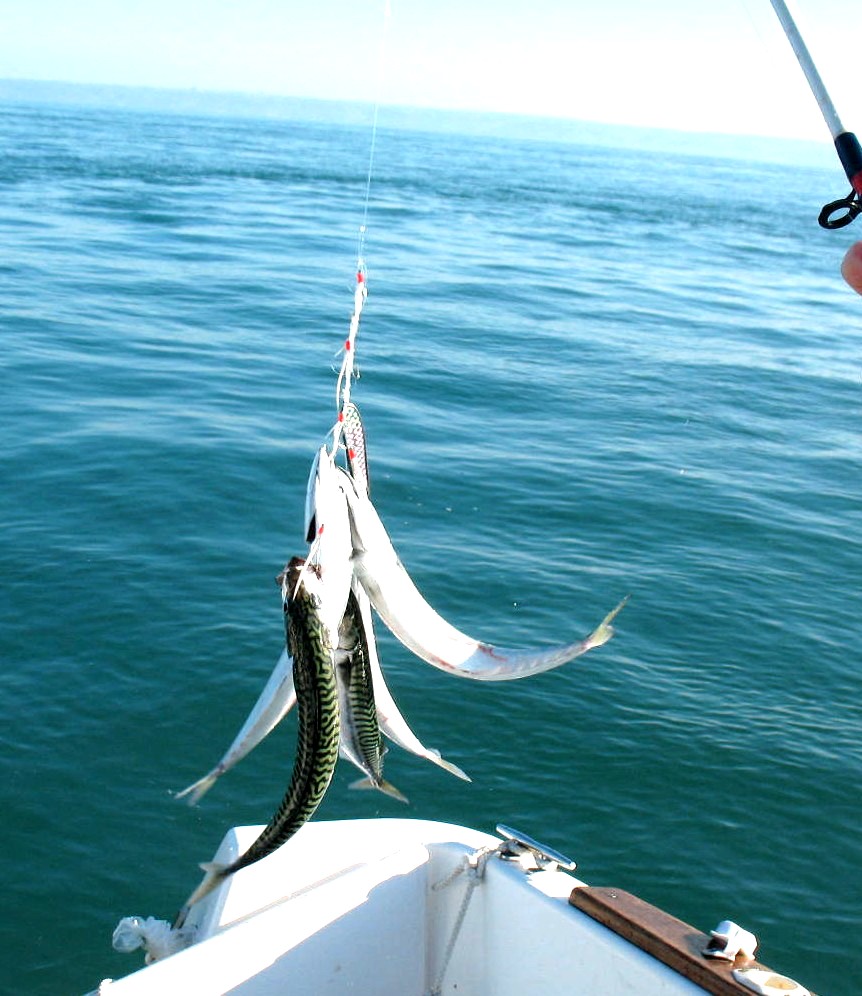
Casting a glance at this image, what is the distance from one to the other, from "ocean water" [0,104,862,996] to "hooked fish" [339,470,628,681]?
132 cm

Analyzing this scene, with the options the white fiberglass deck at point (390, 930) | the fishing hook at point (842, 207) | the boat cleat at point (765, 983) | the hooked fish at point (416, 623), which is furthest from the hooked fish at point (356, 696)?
the fishing hook at point (842, 207)

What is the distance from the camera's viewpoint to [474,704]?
35.1 feet

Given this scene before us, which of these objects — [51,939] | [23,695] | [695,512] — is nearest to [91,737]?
[23,695]

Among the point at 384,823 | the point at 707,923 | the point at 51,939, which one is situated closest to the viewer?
the point at 384,823

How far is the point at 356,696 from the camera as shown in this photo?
4879 millimetres

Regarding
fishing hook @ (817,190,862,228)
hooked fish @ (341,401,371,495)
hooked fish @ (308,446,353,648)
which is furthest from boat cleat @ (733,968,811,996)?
fishing hook @ (817,190,862,228)

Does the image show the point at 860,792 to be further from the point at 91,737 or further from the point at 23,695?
the point at 23,695

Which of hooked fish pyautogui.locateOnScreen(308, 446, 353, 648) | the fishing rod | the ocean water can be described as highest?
the fishing rod

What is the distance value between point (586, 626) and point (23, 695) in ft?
18.7

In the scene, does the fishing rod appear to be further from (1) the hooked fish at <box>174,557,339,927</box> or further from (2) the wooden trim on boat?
(2) the wooden trim on boat

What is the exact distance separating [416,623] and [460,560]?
8789 millimetres

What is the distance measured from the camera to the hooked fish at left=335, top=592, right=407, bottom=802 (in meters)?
4.81

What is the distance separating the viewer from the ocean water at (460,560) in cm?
887

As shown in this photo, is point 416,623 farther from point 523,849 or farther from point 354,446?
point 523,849
